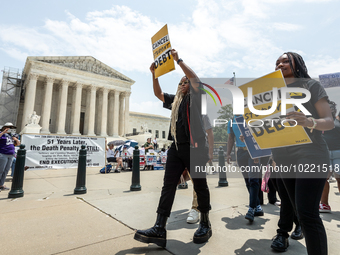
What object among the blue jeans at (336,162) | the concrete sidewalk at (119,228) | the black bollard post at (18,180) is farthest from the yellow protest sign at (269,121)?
the black bollard post at (18,180)

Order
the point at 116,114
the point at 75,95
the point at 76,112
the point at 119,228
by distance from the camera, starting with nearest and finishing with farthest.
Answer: the point at 119,228
the point at 76,112
the point at 75,95
the point at 116,114

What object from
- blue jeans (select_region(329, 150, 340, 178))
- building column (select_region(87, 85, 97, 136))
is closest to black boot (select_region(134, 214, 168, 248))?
blue jeans (select_region(329, 150, 340, 178))

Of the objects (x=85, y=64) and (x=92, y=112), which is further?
(x=85, y=64)

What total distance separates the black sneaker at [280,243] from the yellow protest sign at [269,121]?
931mm

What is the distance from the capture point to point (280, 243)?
199 centimetres

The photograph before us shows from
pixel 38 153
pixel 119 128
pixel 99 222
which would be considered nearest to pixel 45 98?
pixel 119 128

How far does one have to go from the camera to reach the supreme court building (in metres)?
34.1

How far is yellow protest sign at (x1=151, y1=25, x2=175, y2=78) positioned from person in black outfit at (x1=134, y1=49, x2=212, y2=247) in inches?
4.1

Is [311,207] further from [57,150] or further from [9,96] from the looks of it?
[9,96]

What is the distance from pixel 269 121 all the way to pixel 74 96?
4123 centimetres

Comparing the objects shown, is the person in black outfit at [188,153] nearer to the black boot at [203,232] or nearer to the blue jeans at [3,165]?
the black boot at [203,232]

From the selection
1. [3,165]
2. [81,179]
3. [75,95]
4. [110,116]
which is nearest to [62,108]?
[75,95]

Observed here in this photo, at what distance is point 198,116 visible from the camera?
95.4 inches

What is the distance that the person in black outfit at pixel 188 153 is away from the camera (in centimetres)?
222
